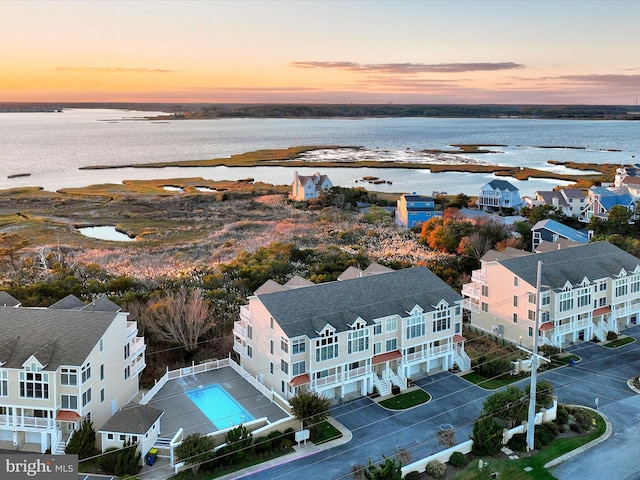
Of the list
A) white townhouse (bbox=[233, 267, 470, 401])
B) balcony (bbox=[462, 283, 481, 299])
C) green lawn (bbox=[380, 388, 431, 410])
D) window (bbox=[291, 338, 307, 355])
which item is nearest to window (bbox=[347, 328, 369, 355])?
white townhouse (bbox=[233, 267, 470, 401])

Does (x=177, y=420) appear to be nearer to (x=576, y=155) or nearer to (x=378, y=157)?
(x=378, y=157)

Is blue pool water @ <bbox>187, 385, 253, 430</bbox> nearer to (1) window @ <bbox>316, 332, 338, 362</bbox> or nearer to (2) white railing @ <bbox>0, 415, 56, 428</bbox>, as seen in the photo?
(1) window @ <bbox>316, 332, 338, 362</bbox>

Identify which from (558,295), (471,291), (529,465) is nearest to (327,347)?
(529,465)

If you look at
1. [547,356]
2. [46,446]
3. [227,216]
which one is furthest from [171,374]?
[227,216]

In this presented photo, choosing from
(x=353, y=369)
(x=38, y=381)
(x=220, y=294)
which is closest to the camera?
(x=38, y=381)

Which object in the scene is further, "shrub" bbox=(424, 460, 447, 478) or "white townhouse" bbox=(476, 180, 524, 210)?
"white townhouse" bbox=(476, 180, 524, 210)

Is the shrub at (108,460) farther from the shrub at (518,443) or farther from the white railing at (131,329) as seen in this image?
the shrub at (518,443)
